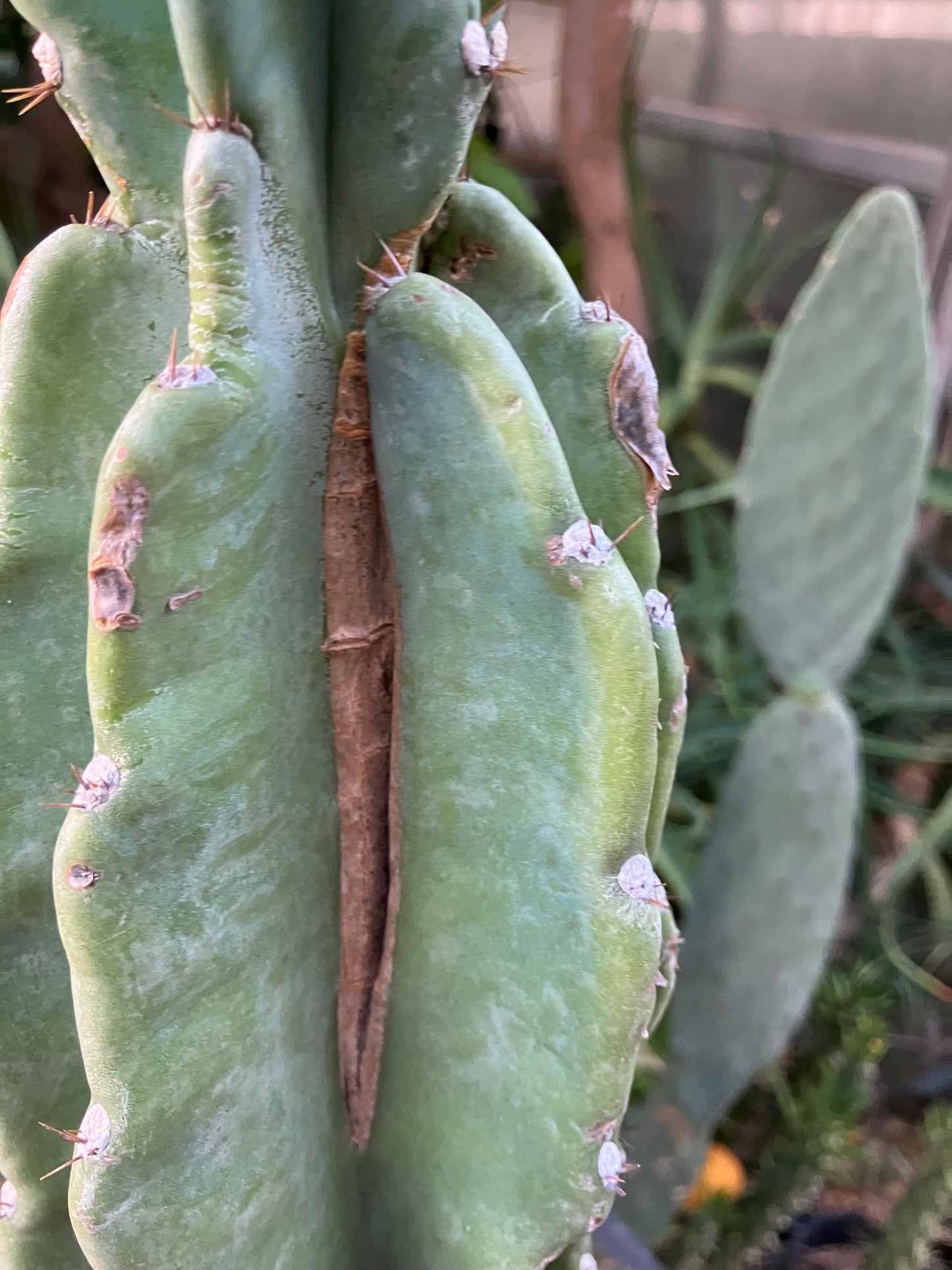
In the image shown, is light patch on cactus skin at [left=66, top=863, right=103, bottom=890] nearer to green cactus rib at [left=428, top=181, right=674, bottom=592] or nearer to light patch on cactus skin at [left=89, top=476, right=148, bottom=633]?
light patch on cactus skin at [left=89, top=476, right=148, bottom=633]

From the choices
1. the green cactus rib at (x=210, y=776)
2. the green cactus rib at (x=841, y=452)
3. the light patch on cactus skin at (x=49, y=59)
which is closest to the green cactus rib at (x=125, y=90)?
the light patch on cactus skin at (x=49, y=59)

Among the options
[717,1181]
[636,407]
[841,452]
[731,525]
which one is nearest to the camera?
[636,407]

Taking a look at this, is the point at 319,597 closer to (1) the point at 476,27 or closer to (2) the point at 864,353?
(1) the point at 476,27

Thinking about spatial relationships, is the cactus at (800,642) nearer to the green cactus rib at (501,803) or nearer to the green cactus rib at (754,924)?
the green cactus rib at (754,924)

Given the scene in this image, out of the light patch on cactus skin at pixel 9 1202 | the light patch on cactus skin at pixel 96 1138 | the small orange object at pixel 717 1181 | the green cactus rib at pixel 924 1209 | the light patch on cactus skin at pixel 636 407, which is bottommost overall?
the small orange object at pixel 717 1181

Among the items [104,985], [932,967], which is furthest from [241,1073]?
[932,967]

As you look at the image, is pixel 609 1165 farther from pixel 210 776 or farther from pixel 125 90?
pixel 125 90

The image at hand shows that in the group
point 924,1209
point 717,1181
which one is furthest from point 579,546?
point 717,1181
